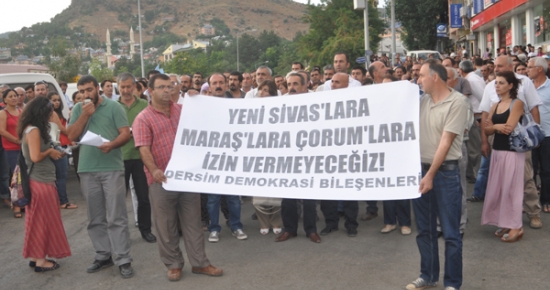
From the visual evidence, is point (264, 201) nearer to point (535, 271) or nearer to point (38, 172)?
point (38, 172)

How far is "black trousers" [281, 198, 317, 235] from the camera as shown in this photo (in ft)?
24.5

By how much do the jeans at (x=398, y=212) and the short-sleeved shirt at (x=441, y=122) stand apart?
92.3 inches

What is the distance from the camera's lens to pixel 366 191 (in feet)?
17.6

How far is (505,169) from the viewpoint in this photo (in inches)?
280

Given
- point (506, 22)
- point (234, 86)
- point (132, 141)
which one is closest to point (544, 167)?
point (234, 86)

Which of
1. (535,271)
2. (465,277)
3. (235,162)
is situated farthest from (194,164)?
(535,271)

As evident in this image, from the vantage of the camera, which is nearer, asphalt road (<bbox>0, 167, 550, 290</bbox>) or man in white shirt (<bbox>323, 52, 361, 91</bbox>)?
asphalt road (<bbox>0, 167, 550, 290</bbox>)

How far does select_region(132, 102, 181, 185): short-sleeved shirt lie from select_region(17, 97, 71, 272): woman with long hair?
1208mm

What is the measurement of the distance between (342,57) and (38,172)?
16.3 feet

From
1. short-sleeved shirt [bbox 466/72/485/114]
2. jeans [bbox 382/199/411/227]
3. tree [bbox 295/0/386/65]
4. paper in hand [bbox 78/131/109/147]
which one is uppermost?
tree [bbox 295/0/386/65]

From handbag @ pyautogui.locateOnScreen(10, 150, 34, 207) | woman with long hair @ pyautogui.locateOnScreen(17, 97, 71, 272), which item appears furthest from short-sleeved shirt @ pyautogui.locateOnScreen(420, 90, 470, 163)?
handbag @ pyautogui.locateOnScreen(10, 150, 34, 207)

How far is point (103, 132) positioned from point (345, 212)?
9.99 ft

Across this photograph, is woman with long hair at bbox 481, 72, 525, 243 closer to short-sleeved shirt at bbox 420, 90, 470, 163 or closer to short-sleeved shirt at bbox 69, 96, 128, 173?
short-sleeved shirt at bbox 420, 90, 470, 163

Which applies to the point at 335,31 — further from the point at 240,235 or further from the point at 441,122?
the point at 441,122
